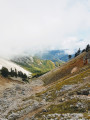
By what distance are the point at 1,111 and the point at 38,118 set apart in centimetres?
1983

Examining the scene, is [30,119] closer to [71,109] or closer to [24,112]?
[24,112]

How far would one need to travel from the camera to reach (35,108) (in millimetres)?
35500

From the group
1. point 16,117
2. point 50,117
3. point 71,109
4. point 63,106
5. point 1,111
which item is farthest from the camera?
point 1,111

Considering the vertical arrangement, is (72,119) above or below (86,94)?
below

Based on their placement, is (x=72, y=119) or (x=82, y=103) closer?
(x=72, y=119)

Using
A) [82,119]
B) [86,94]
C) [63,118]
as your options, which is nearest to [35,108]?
[63,118]

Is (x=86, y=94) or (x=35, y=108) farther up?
(x=86, y=94)

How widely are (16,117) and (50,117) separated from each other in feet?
41.9

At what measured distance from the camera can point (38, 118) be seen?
87.4 ft

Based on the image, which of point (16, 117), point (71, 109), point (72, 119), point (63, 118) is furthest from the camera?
point (16, 117)

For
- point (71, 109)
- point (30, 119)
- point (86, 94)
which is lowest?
point (30, 119)

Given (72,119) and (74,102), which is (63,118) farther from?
(74,102)

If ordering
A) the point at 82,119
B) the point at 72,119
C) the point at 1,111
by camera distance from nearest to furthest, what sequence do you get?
the point at 82,119 → the point at 72,119 → the point at 1,111

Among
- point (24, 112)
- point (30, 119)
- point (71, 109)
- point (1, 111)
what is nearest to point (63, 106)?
point (71, 109)
